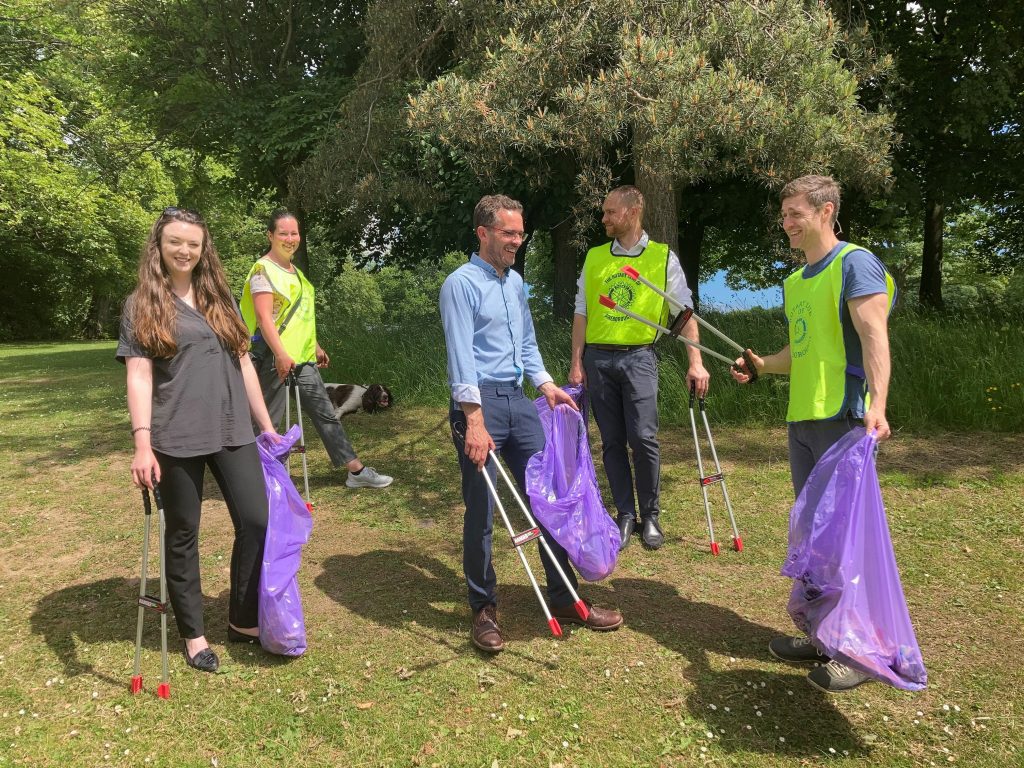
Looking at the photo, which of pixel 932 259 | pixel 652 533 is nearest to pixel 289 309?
pixel 652 533

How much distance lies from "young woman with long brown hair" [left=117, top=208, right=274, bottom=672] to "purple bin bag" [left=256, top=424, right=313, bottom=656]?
0.22ft

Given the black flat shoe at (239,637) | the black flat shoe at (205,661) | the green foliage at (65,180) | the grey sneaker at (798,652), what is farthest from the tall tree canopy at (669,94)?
the green foliage at (65,180)

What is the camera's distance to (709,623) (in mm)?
3568

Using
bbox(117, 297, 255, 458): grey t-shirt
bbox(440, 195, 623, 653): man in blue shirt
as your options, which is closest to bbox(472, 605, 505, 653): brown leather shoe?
bbox(440, 195, 623, 653): man in blue shirt

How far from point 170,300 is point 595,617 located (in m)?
2.45

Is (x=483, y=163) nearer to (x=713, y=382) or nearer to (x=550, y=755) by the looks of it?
(x=713, y=382)

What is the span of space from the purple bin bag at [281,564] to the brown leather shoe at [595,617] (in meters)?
1.24

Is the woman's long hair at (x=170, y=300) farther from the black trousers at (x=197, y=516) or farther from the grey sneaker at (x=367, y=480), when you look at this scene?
the grey sneaker at (x=367, y=480)

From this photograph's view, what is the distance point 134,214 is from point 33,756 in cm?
2997

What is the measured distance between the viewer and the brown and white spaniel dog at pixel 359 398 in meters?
9.11

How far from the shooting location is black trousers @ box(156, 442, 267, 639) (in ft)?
10.2

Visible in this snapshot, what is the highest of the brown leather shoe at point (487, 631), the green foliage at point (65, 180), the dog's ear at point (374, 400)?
the green foliage at point (65, 180)

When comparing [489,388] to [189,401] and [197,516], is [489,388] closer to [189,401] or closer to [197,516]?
[189,401]

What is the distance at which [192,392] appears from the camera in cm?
309
